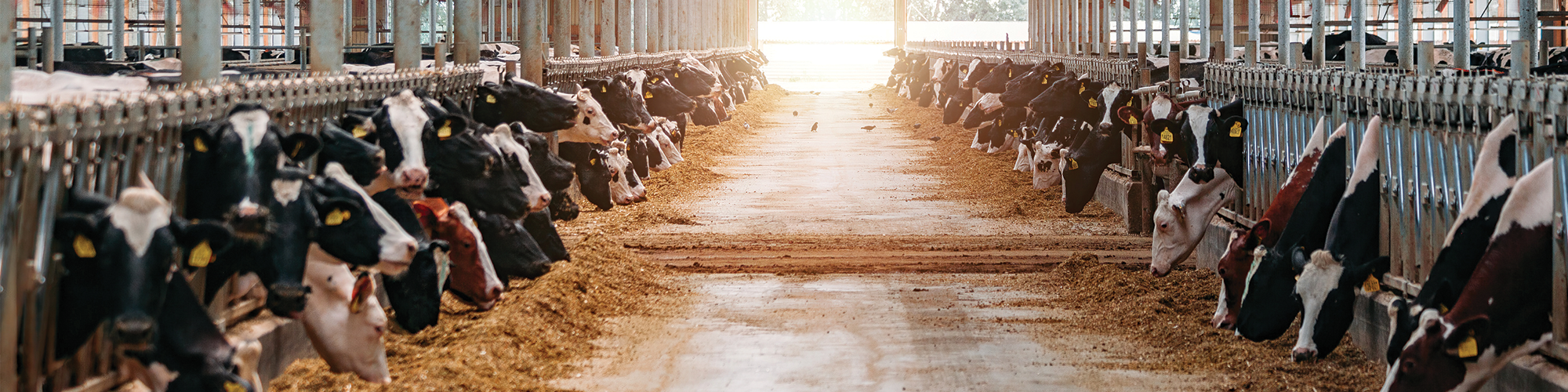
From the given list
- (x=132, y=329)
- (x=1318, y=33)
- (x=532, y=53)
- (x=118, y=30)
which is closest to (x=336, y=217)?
(x=132, y=329)

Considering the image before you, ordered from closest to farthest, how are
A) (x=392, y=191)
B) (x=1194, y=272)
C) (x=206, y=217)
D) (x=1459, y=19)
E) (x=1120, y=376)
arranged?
(x=206, y=217)
(x=392, y=191)
(x=1120, y=376)
(x=1194, y=272)
(x=1459, y=19)

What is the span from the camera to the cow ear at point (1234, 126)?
8359 millimetres

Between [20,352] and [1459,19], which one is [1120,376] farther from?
[1459,19]

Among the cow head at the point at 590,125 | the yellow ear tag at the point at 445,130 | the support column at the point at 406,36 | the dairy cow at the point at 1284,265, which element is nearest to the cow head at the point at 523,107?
the support column at the point at 406,36

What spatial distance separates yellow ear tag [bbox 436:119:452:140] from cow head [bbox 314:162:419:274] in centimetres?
150

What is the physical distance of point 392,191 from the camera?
5777mm

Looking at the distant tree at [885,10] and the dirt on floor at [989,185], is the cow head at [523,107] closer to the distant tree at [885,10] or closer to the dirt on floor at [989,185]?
the dirt on floor at [989,185]

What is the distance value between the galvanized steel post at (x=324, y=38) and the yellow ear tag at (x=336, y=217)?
13.3 feet

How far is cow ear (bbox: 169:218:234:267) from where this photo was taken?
3957 millimetres

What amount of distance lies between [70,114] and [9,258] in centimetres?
45

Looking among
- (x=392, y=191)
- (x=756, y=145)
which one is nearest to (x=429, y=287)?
(x=392, y=191)

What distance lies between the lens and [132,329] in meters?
3.80

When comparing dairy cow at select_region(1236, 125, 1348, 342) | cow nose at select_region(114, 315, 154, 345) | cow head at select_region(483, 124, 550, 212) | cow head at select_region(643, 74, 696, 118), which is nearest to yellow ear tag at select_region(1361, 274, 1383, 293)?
dairy cow at select_region(1236, 125, 1348, 342)

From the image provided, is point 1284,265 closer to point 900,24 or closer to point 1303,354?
point 1303,354
